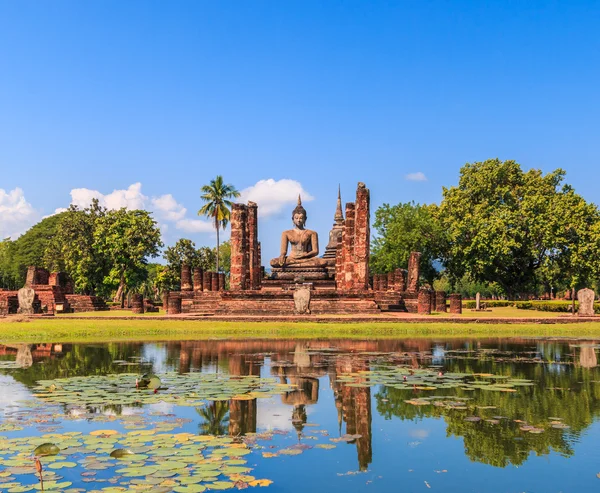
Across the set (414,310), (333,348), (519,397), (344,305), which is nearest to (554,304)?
(414,310)

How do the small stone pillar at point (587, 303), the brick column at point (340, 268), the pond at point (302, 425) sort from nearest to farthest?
the pond at point (302, 425) → the small stone pillar at point (587, 303) → the brick column at point (340, 268)

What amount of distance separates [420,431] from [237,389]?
3.38 m

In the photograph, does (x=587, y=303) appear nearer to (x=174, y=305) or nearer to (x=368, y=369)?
(x=174, y=305)

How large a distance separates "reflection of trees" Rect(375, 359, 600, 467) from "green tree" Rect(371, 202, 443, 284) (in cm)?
3641

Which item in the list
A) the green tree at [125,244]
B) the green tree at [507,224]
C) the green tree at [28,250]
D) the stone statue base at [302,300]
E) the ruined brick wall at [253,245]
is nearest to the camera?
the stone statue base at [302,300]

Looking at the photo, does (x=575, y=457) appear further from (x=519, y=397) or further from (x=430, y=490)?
(x=519, y=397)

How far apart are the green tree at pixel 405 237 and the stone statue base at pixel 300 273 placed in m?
11.4

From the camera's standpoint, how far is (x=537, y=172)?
51.0 m

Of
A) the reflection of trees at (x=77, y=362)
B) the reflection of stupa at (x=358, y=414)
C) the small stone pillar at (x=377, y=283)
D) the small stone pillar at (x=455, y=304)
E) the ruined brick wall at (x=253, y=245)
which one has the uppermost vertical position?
the ruined brick wall at (x=253, y=245)

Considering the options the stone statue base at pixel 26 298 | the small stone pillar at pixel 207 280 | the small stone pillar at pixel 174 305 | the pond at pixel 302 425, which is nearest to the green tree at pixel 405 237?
the small stone pillar at pixel 207 280

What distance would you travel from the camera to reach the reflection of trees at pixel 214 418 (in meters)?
7.23

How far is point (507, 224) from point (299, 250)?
16.5 m

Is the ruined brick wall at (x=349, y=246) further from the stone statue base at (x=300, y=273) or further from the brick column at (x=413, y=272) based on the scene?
the brick column at (x=413, y=272)

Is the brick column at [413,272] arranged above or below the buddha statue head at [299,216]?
below
